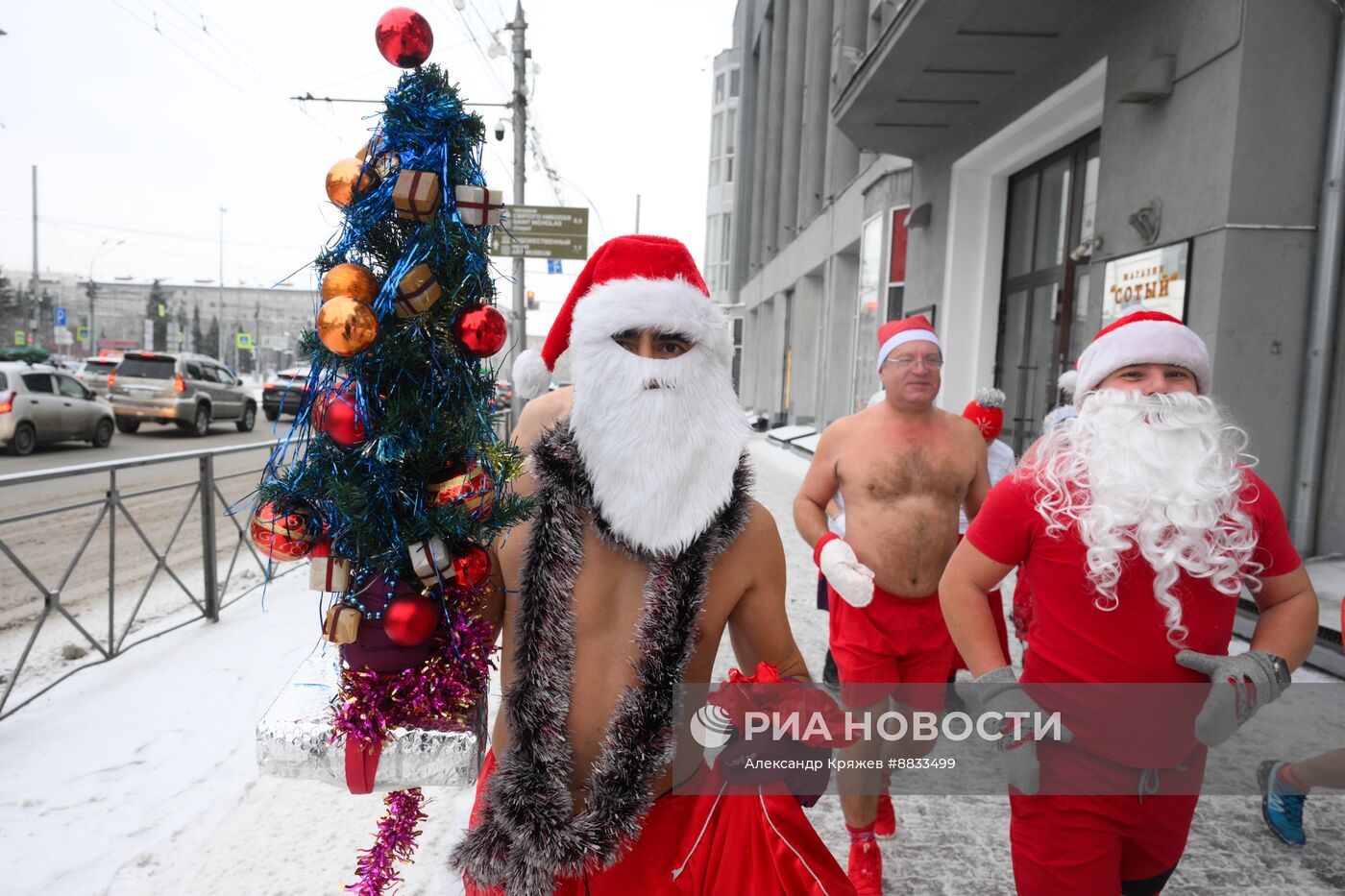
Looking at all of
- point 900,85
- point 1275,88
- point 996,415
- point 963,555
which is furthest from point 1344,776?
point 900,85

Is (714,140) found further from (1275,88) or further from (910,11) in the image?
(1275,88)

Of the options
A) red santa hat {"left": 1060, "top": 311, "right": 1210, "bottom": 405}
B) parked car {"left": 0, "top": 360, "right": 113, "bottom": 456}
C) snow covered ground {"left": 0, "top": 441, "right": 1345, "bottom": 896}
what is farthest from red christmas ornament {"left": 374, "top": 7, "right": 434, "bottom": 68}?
parked car {"left": 0, "top": 360, "right": 113, "bottom": 456}

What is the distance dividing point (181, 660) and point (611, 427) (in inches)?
158

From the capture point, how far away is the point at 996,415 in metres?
5.03

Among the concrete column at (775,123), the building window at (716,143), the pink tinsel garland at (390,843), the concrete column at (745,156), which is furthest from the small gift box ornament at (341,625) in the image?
the building window at (716,143)

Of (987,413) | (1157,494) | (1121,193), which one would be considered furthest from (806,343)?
(1157,494)

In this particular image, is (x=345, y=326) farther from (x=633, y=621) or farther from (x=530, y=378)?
(x=530, y=378)

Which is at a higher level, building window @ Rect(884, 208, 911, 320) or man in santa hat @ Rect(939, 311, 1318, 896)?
building window @ Rect(884, 208, 911, 320)

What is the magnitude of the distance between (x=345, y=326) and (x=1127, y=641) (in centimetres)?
188

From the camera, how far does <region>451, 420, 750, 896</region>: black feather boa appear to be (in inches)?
58.7

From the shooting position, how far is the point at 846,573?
2924 millimetres

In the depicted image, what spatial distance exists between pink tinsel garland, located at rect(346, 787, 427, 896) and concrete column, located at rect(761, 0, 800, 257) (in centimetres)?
2561

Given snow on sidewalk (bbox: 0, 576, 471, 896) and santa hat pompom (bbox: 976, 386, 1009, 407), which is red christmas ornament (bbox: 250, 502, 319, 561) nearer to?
snow on sidewalk (bbox: 0, 576, 471, 896)

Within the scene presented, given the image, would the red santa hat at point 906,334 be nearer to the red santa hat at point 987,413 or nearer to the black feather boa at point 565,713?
the red santa hat at point 987,413
